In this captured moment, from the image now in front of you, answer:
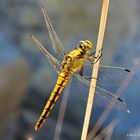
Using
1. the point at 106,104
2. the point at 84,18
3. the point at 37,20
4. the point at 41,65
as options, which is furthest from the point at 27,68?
the point at 106,104

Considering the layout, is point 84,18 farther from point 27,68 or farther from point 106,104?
point 106,104

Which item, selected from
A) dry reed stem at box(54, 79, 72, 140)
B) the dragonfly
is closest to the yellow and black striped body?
the dragonfly

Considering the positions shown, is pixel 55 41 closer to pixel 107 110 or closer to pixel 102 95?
pixel 102 95

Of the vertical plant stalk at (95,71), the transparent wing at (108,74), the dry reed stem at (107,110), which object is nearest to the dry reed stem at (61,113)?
the dry reed stem at (107,110)

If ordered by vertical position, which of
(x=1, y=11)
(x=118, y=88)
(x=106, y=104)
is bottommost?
(x=106, y=104)

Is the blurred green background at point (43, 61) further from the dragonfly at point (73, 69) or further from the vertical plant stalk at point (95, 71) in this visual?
the vertical plant stalk at point (95, 71)

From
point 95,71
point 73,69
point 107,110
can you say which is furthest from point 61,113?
point 95,71
